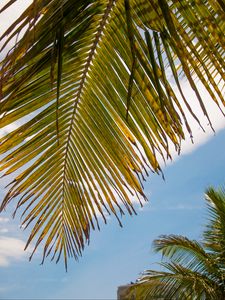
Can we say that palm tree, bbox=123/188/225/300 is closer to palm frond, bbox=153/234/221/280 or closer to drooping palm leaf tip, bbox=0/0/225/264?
palm frond, bbox=153/234/221/280

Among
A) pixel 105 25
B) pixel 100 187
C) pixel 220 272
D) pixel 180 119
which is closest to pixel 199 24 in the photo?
pixel 180 119

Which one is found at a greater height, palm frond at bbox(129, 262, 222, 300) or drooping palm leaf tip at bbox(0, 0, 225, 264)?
drooping palm leaf tip at bbox(0, 0, 225, 264)

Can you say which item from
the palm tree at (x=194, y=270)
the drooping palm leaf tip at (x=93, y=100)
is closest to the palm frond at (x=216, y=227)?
the palm tree at (x=194, y=270)

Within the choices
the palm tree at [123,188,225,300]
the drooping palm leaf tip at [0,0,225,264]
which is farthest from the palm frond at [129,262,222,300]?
the drooping palm leaf tip at [0,0,225,264]

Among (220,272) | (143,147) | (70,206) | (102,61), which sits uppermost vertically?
(102,61)

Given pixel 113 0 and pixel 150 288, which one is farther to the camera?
pixel 150 288

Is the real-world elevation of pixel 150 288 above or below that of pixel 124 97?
below

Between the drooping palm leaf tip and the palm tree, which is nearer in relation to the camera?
the drooping palm leaf tip

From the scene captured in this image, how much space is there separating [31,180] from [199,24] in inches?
39.7

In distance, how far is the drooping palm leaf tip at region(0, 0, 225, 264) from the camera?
1222mm

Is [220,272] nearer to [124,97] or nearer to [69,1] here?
[124,97]

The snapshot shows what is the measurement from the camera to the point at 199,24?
49.3 inches

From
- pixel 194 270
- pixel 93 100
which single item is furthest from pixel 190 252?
pixel 93 100

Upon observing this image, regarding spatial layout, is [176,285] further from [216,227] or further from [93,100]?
[93,100]
